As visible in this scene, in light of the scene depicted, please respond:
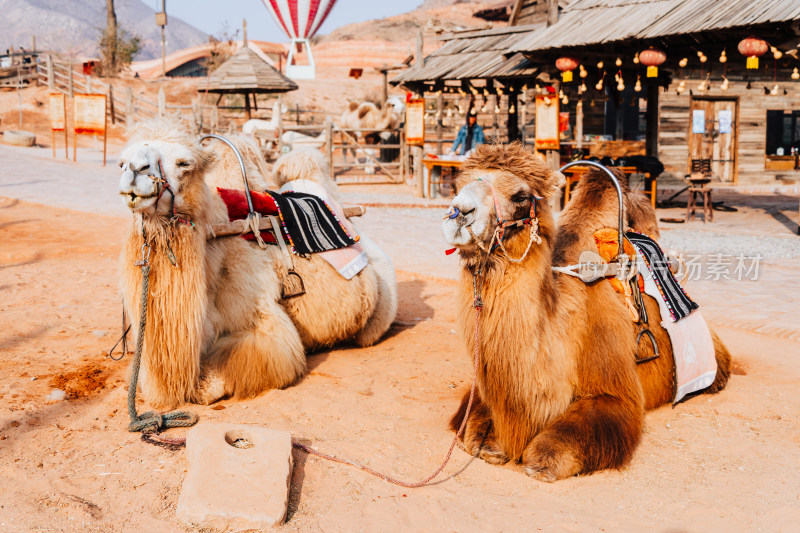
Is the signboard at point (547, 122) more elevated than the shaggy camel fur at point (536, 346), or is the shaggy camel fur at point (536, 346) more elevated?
the signboard at point (547, 122)

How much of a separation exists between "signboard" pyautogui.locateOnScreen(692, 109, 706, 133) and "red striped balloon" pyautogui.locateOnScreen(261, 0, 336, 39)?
99.0 ft

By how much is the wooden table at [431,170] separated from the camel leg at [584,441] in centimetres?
1396

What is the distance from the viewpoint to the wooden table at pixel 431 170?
57.3 ft

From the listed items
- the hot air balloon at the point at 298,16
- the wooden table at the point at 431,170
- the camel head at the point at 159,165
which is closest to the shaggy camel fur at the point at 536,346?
the camel head at the point at 159,165

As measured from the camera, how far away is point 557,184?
346 centimetres

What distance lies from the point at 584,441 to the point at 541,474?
0.84ft

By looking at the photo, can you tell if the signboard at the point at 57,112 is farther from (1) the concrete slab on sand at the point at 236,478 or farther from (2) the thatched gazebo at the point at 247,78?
(1) the concrete slab on sand at the point at 236,478

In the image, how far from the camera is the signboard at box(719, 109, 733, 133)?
71.5ft

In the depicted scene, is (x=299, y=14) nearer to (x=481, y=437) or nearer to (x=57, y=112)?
(x=57, y=112)

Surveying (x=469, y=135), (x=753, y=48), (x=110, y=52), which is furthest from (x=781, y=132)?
(x=110, y=52)

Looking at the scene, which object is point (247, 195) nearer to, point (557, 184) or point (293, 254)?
point (293, 254)

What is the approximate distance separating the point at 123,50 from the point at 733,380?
40539mm

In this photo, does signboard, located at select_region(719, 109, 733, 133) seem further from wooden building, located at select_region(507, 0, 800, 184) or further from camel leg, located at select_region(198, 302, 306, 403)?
camel leg, located at select_region(198, 302, 306, 403)

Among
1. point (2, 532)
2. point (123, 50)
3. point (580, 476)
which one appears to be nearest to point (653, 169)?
point (580, 476)
